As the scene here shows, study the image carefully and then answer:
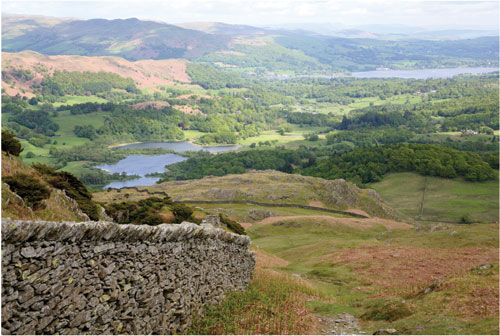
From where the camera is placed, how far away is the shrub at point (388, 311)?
60.9ft

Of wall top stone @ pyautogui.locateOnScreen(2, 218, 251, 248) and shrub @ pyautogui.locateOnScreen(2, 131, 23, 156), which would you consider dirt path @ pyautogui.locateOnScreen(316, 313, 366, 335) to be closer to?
wall top stone @ pyautogui.locateOnScreen(2, 218, 251, 248)

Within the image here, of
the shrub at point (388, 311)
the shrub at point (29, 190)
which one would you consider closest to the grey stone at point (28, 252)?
the shrub at point (29, 190)

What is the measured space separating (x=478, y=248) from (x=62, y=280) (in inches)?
1364

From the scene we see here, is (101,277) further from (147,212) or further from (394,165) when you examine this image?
(394,165)

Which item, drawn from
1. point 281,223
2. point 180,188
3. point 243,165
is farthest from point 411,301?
point 243,165

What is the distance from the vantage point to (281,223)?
2586 inches

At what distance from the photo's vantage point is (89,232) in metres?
10.2

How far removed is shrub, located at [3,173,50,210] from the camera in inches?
739

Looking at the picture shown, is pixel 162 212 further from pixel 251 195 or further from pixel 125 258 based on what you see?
pixel 251 195

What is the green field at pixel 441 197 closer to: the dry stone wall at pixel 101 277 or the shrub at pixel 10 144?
the shrub at pixel 10 144

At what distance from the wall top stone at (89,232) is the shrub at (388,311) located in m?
8.81

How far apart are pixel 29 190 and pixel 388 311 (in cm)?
1596

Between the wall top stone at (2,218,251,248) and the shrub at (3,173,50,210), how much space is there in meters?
7.71

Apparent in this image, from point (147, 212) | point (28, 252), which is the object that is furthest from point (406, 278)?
point (28, 252)
